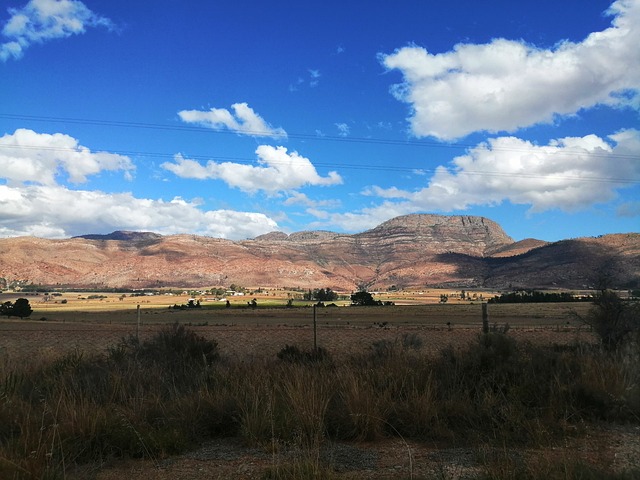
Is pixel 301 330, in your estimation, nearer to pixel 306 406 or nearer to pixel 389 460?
pixel 306 406

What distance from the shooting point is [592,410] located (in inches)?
283

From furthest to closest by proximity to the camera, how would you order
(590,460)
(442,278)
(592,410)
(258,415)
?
(442,278)
(592,410)
(258,415)
(590,460)

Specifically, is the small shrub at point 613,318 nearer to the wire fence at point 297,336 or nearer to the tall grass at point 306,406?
the wire fence at point 297,336

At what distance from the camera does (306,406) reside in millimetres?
6781

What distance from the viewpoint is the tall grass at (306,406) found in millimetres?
6004

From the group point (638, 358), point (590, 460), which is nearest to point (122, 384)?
point (590, 460)

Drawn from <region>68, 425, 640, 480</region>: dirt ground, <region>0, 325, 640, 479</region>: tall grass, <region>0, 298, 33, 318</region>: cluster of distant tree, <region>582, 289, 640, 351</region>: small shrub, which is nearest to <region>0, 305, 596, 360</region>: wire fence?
<region>582, 289, 640, 351</region>: small shrub

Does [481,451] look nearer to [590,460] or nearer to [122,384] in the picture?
[590,460]

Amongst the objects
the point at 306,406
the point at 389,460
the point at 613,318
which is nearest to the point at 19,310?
the point at 613,318

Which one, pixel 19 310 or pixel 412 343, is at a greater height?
pixel 19 310

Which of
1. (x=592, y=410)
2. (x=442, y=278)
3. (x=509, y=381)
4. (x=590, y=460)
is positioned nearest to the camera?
(x=590, y=460)

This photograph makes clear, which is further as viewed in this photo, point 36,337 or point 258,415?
point 36,337

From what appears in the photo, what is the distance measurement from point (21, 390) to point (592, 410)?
866 cm

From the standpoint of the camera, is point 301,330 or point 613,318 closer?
point 613,318
